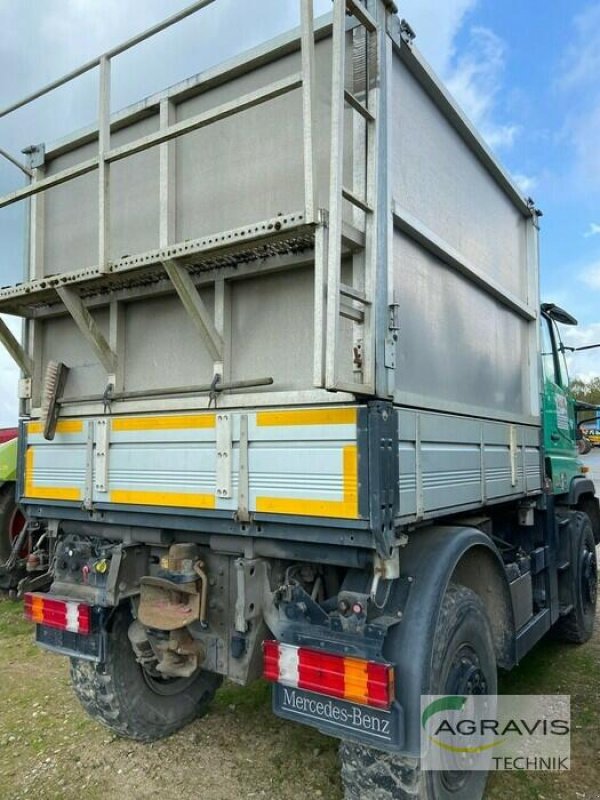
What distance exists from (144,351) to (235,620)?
4.68 ft

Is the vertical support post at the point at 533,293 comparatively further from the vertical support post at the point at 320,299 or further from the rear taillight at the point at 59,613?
the rear taillight at the point at 59,613

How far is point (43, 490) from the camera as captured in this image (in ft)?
10.6

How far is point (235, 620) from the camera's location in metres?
2.65

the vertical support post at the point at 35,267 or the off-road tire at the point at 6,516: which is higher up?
the vertical support post at the point at 35,267

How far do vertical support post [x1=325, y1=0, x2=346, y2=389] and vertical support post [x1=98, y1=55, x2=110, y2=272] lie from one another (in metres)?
1.21

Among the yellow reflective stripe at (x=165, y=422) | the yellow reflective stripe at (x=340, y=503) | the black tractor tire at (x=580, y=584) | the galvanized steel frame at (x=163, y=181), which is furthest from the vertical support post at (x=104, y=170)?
the black tractor tire at (x=580, y=584)

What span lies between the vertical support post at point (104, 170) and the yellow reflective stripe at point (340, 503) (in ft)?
4.53

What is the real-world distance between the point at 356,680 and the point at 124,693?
1646 millimetres

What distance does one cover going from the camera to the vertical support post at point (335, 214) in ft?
6.84

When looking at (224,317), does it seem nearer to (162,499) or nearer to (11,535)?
(162,499)

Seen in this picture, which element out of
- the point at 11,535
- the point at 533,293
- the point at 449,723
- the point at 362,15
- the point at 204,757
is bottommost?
the point at 204,757

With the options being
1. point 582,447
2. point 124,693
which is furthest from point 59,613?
point 582,447

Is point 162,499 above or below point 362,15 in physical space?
below

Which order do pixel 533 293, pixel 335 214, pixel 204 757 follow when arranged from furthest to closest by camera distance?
pixel 533 293, pixel 204 757, pixel 335 214
